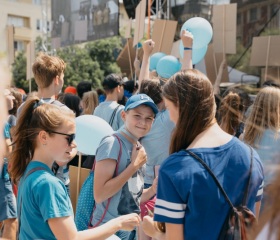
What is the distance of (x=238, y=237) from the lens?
1.81 metres

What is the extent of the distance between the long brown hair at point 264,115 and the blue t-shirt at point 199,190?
1.12 meters

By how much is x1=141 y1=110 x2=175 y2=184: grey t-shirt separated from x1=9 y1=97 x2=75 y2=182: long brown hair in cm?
125

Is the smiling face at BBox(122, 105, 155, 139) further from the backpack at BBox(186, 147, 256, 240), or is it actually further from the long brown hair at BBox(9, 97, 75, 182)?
the backpack at BBox(186, 147, 256, 240)

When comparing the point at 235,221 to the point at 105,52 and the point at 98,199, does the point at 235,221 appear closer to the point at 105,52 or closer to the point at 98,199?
the point at 98,199

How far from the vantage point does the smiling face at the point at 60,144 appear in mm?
2246

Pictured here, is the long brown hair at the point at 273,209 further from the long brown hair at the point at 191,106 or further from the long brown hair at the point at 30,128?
the long brown hair at the point at 30,128

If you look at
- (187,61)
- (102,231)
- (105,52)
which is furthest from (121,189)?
(105,52)

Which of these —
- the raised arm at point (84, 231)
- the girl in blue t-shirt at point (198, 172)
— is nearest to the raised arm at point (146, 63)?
the raised arm at point (84, 231)

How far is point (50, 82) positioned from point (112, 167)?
1.42 m

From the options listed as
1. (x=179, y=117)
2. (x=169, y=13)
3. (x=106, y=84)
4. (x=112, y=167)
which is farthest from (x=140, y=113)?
(x=169, y=13)

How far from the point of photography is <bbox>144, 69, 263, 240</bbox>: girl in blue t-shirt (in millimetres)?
1821

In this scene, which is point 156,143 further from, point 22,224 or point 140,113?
point 22,224

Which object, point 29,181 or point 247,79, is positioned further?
point 247,79

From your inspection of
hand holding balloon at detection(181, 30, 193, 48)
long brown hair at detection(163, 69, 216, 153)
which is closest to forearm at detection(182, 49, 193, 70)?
hand holding balloon at detection(181, 30, 193, 48)
